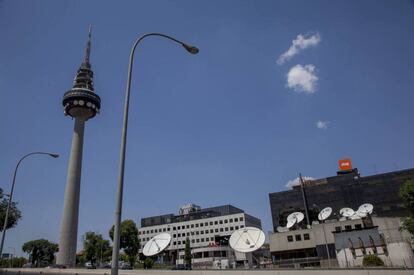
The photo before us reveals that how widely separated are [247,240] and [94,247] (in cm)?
6799

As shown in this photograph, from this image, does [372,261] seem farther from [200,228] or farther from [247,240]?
[200,228]

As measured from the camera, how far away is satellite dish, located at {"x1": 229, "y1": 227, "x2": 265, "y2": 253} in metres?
45.2

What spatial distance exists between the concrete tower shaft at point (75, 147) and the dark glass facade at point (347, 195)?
202 ft

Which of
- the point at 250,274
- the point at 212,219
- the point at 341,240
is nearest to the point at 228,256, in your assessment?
the point at 212,219

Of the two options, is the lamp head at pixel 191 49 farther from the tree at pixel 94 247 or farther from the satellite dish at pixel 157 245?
the tree at pixel 94 247

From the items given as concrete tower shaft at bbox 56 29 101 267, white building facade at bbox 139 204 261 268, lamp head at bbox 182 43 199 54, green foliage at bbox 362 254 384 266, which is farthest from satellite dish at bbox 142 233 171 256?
white building facade at bbox 139 204 261 268

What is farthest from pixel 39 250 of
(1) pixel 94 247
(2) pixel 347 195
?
(2) pixel 347 195

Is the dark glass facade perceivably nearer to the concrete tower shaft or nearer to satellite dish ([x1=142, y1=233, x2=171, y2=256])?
satellite dish ([x1=142, y1=233, x2=171, y2=256])

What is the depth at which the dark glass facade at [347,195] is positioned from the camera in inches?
3976

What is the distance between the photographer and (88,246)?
99.2 metres

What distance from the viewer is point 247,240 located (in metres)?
47.0

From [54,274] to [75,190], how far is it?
3629cm

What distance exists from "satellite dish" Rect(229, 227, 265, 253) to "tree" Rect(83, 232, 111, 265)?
64863 millimetres

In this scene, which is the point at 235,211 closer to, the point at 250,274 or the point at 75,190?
the point at 75,190
